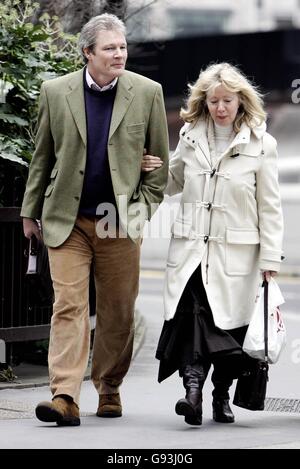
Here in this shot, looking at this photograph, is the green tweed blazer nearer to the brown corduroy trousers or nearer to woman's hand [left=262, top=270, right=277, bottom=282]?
the brown corduroy trousers

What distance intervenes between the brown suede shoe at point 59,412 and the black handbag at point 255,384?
871 mm

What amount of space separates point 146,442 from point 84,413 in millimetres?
1083

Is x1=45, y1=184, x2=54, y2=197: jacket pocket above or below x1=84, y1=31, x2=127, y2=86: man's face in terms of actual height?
below

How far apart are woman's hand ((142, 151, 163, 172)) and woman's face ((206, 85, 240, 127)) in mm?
382

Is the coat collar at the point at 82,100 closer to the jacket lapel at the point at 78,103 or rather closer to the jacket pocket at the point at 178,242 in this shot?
the jacket lapel at the point at 78,103

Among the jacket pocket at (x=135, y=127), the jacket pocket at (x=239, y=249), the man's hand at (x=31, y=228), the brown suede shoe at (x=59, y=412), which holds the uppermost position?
the jacket pocket at (x=135, y=127)

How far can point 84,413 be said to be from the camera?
23.5 ft

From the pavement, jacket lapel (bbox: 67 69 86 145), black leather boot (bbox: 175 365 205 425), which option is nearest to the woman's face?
jacket lapel (bbox: 67 69 86 145)

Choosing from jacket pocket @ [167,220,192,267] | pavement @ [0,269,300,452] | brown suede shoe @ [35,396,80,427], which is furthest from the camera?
jacket pocket @ [167,220,192,267]

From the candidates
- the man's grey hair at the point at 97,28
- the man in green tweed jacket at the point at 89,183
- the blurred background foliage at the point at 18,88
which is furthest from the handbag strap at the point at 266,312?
the blurred background foliage at the point at 18,88

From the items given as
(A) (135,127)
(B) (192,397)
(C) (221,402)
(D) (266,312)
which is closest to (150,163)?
(A) (135,127)

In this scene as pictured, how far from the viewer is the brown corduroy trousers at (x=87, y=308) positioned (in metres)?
6.62

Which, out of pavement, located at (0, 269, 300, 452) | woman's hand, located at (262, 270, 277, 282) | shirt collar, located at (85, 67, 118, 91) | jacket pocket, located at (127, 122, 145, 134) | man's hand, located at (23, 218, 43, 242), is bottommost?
pavement, located at (0, 269, 300, 452)

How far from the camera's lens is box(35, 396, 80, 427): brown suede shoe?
21.2ft
